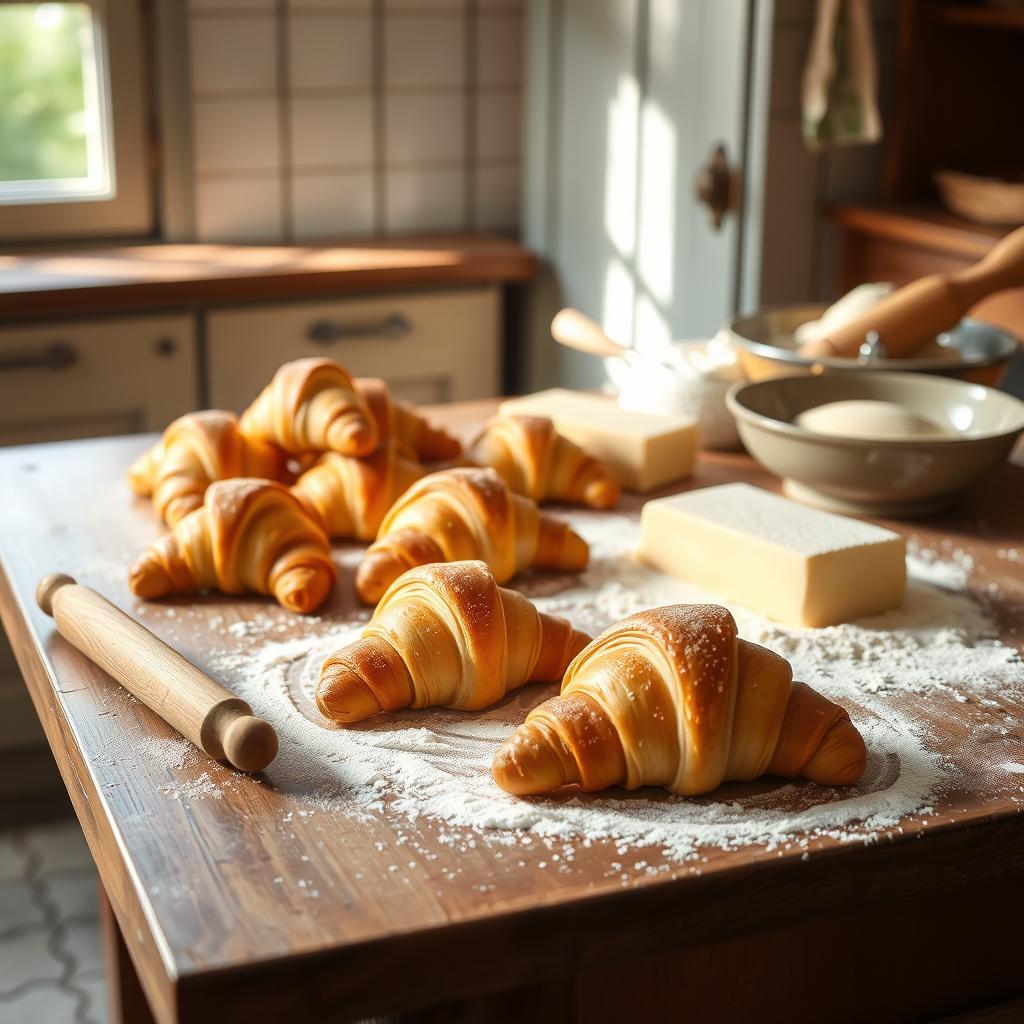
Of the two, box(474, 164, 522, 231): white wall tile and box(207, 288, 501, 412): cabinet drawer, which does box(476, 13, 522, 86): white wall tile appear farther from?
box(207, 288, 501, 412): cabinet drawer

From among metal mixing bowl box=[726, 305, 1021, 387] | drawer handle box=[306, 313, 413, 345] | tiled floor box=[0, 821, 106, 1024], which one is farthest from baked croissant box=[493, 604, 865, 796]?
drawer handle box=[306, 313, 413, 345]

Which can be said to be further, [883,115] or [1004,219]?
[883,115]

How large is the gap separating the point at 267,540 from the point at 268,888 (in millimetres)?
407

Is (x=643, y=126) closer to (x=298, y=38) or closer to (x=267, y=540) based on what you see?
(x=298, y=38)

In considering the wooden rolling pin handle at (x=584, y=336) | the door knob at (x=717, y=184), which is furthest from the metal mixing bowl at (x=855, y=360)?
the door knob at (x=717, y=184)

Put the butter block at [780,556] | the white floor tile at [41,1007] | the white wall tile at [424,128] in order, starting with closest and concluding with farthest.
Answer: the butter block at [780,556] < the white floor tile at [41,1007] < the white wall tile at [424,128]

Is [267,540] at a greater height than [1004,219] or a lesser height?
lesser

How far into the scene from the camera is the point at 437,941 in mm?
612

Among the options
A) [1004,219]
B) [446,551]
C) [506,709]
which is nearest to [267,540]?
[446,551]

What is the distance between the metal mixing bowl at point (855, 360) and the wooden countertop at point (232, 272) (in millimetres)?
1093

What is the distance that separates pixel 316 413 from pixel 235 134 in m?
1.64

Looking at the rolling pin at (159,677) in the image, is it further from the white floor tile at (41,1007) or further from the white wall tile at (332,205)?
the white wall tile at (332,205)

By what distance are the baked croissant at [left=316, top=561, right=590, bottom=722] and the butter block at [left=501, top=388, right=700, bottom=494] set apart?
44 cm

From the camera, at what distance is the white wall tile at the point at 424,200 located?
2768 mm
